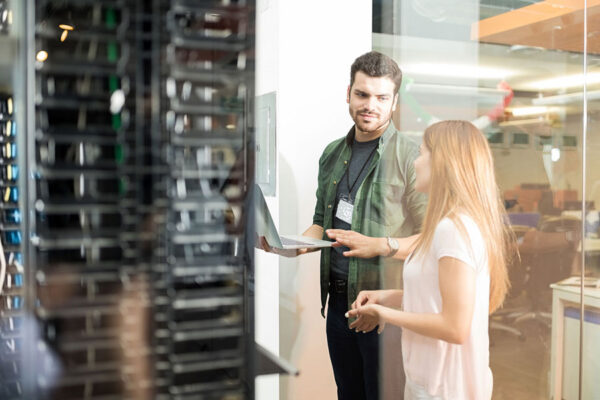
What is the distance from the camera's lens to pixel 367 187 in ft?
5.02

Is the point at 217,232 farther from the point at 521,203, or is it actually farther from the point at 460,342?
the point at 521,203

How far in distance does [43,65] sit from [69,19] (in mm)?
18

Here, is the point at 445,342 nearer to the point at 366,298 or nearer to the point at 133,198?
the point at 366,298

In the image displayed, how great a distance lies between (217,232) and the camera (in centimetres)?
19

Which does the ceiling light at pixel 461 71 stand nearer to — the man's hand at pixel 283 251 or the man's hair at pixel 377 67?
the man's hair at pixel 377 67

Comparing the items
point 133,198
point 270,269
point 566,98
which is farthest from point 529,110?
point 133,198

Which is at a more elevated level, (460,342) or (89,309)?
(89,309)

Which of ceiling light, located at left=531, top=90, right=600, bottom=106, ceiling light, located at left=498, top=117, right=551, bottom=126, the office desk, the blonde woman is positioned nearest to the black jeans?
the blonde woman

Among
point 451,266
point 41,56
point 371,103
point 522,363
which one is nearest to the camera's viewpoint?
point 41,56

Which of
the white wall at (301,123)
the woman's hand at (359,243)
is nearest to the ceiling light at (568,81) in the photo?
the white wall at (301,123)

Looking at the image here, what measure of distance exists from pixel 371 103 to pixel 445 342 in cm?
65

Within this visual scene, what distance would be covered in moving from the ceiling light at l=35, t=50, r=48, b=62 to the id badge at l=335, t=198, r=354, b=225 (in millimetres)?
1347

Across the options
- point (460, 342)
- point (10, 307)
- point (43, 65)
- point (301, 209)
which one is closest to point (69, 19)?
point (43, 65)

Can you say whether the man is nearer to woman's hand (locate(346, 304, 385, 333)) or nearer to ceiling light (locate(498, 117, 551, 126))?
woman's hand (locate(346, 304, 385, 333))
